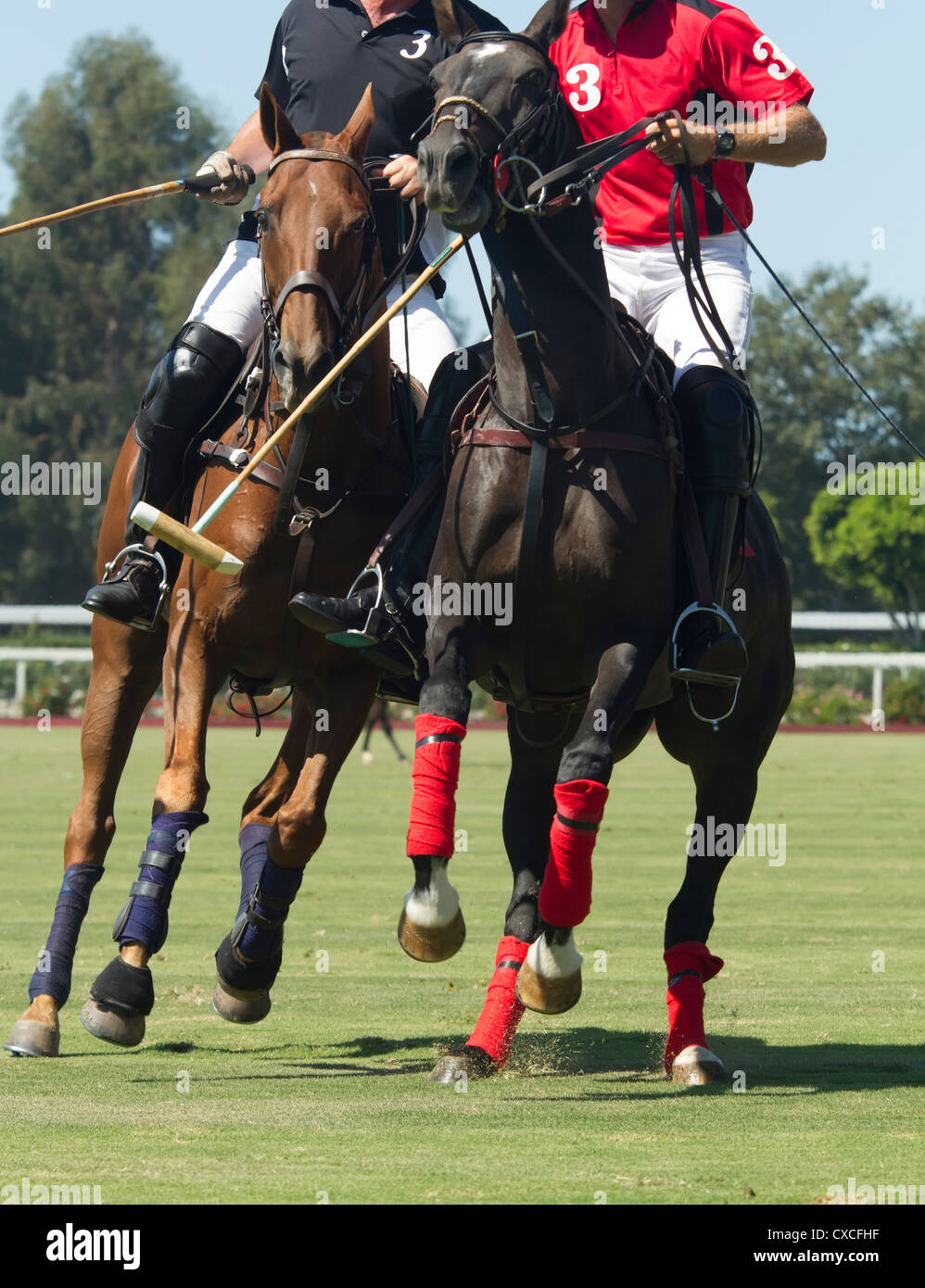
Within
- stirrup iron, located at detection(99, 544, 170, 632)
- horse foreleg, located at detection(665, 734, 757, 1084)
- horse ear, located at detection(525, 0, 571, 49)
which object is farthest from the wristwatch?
stirrup iron, located at detection(99, 544, 170, 632)

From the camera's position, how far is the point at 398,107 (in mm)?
7746

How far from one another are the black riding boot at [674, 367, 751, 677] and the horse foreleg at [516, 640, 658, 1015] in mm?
304

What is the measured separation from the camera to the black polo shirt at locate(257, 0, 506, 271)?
772 centimetres

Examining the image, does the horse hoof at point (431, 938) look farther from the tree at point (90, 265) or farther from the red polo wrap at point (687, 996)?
the tree at point (90, 265)

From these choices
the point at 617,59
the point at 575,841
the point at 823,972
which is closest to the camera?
the point at 575,841

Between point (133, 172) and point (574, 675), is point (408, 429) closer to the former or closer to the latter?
point (574, 675)

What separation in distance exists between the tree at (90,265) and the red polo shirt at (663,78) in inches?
2210

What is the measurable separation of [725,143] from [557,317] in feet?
3.07

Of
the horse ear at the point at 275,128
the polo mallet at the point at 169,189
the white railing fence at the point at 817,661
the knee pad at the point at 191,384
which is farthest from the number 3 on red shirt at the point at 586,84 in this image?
the white railing fence at the point at 817,661

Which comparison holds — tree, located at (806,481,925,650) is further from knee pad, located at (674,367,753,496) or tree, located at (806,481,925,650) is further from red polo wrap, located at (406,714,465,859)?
red polo wrap, located at (406,714,465,859)

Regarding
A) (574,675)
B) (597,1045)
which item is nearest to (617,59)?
(574,675)

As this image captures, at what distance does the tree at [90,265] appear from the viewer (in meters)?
64.3

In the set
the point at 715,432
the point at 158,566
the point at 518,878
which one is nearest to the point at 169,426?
the point at 158,566
